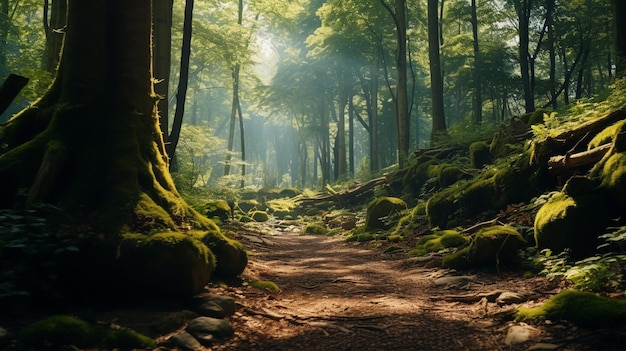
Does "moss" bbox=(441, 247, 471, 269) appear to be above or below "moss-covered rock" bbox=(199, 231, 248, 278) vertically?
below

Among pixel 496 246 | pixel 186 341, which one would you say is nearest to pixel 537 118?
pixel 496 246

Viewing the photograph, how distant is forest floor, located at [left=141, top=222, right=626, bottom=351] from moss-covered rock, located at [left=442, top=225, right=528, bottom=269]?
0.93 feet

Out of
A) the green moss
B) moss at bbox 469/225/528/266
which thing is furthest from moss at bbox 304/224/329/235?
the green moss

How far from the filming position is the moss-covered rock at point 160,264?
4.50m

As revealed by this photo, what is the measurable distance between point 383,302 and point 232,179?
15.2 meters

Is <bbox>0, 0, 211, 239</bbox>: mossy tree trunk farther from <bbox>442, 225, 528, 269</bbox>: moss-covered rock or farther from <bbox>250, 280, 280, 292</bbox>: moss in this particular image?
<bbox>442, 225, 528, 269</bbox>: moss-covered rock

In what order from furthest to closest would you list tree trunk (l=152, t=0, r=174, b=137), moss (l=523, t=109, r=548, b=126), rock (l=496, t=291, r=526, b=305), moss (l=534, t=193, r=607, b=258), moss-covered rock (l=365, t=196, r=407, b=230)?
moss-covered rock (l=365, t=196, r=407, b=230) → moss (l=523, t=109, r=548, b=126) → tree trunk (l=152, t=0, r=174, b=137) → moss (l=534, t=193, r=607, b=258) → rock (l=496, t=291, r=526, b=305)

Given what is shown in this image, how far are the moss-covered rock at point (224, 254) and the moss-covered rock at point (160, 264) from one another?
1140mm

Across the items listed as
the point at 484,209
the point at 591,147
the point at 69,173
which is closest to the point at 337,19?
the point at 484,209

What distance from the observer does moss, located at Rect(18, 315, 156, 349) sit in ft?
10.6

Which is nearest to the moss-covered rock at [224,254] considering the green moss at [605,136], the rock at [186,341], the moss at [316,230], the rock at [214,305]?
the rock at [214,305]

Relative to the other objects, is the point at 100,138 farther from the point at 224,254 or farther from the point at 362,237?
the point at 362,237

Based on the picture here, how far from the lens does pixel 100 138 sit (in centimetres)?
579

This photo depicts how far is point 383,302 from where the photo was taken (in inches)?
226
